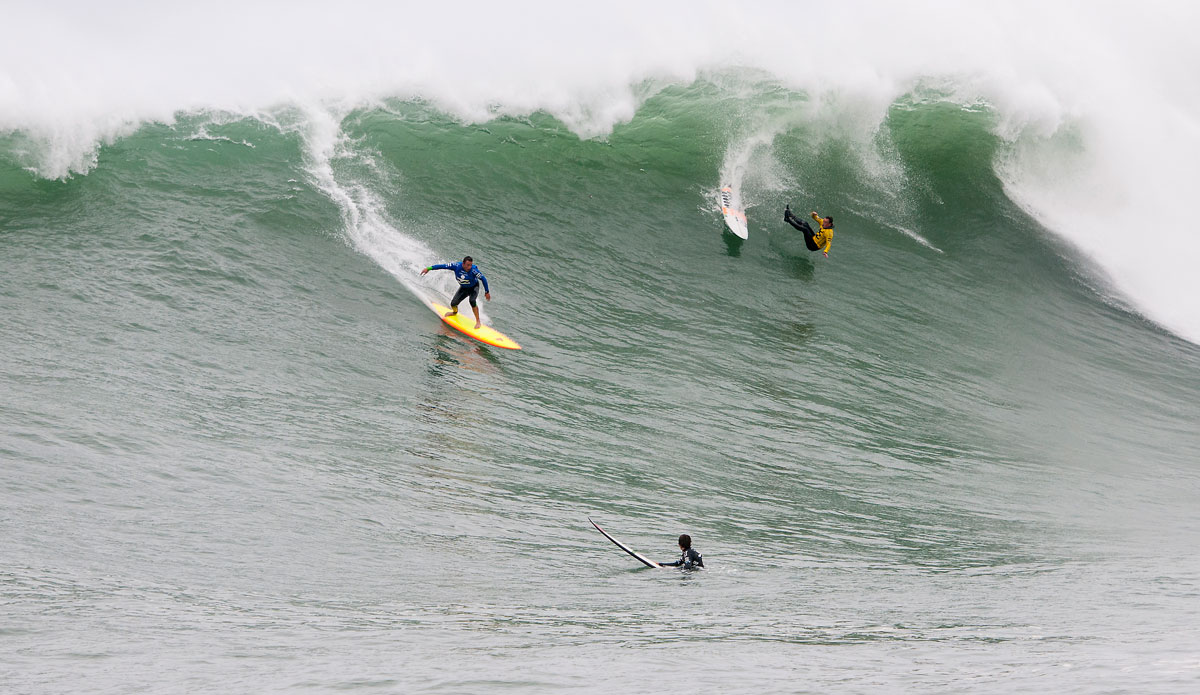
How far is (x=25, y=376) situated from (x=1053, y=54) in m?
25.9

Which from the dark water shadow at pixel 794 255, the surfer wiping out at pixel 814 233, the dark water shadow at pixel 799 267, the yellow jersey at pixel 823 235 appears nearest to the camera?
the dark water shadow at pixel 799 267

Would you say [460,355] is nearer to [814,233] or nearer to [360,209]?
[360,209]

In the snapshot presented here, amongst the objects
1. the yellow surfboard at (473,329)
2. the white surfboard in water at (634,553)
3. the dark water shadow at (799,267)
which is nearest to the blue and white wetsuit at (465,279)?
the yellow surfboard at (473,329)

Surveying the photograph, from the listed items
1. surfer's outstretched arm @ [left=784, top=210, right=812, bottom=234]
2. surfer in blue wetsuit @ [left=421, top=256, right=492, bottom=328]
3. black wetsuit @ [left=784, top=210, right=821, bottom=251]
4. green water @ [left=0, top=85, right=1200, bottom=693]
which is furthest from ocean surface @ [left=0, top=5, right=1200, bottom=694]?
surfer in blue wetsuit @ [left=421, top=256, right=492, bottom=328]

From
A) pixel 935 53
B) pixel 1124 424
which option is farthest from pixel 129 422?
pixel 935 53

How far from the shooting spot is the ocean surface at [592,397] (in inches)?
354

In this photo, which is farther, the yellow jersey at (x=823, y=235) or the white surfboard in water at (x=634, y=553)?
the yellow jersey at (x=823, y=235)

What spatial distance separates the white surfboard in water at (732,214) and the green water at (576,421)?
0.30 metres

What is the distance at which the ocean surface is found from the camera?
8984 millimetres

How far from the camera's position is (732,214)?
72.4 feet

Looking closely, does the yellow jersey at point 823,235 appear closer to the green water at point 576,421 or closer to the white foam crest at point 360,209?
the green water at point 576,421

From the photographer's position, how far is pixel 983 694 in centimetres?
762

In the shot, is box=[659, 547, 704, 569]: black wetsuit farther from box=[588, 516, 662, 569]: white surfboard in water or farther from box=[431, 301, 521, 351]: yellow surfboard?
box=[431, 301, 521, 351]: yellow surfboard

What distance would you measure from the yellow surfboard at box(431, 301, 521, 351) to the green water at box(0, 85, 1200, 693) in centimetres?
25
